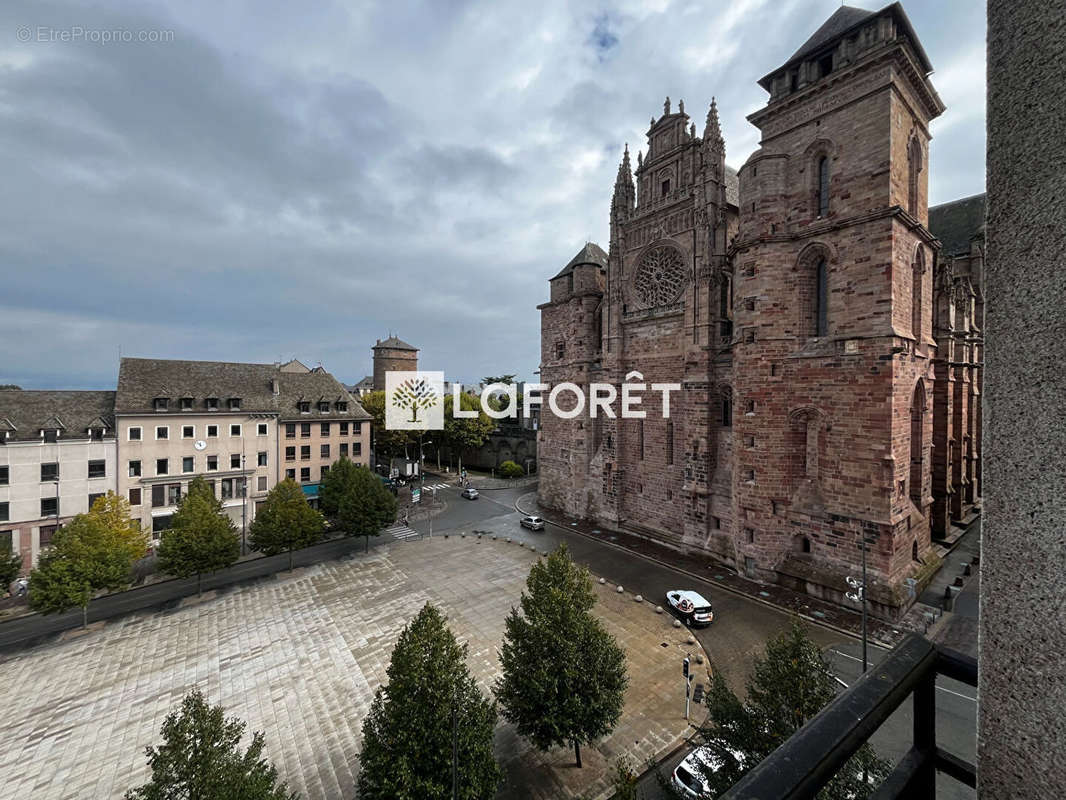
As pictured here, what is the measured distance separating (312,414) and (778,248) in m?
33.7

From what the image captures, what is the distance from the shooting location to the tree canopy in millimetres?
23266

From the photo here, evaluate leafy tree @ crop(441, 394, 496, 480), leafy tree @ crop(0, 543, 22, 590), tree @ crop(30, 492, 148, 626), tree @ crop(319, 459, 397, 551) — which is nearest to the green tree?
tree @ crop(30, 492, 148, 626)

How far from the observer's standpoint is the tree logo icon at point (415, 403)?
4847cm

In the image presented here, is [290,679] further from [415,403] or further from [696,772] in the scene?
[415,403]

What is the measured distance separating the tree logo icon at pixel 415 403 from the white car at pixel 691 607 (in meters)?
34.4

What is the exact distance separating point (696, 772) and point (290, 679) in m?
12.7

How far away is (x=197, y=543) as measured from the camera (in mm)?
20766

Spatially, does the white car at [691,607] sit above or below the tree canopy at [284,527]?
below

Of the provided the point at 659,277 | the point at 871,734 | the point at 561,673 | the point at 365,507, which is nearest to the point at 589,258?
the point at 659,277

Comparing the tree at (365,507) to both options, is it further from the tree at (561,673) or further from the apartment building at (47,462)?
the tree at (561,673)

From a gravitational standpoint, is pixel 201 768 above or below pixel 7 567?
above

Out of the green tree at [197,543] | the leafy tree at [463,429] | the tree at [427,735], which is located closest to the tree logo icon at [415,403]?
the leafy tree at [463,429]

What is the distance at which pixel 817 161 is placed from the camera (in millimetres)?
19781

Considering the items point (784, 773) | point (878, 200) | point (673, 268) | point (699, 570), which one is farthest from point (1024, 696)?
point (673, 268)
